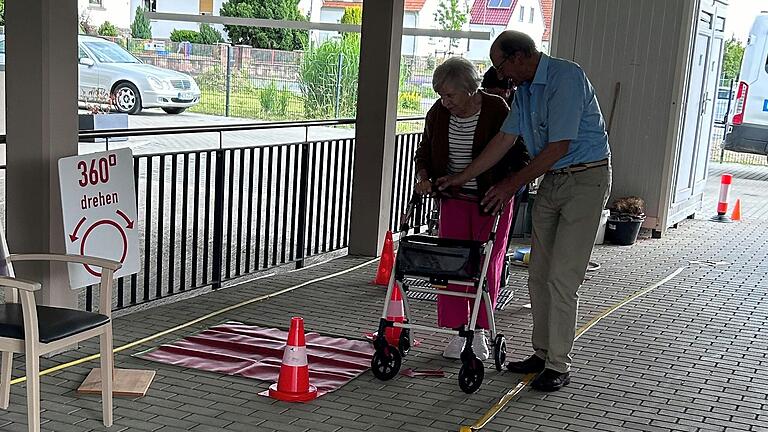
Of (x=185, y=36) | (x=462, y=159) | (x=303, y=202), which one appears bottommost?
(x=303, y=202)

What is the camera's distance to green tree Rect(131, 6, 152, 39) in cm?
2121

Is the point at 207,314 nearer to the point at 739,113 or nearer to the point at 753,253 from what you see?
the point at 753,253

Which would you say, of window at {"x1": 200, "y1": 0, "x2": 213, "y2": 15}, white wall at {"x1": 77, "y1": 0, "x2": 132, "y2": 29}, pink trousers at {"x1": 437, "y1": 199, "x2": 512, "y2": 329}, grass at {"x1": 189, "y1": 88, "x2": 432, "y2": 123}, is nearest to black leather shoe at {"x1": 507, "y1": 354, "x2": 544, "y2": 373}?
→ pink trousers at {"x1": 437, "y1": 199, "x2": 512, "y2": 329}

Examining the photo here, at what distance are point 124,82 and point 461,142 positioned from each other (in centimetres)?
1330

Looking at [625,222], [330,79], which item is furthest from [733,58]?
[625,222]

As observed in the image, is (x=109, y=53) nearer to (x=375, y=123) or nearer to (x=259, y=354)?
(x=375, y=123)

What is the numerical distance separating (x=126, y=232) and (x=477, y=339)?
1.91 meters

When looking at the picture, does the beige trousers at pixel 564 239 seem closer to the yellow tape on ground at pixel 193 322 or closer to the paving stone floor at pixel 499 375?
the paving stone floor at pixel 499 375

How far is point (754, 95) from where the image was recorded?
51.1 ft

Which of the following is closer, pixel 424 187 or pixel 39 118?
pixel 39 118

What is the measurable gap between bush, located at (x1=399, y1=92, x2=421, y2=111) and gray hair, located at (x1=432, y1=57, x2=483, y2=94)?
10.5 meters

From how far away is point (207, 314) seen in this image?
18.2 feet

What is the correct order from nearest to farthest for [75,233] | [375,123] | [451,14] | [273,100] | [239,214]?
[75,233] → [239,214] → [375,123] → [451,14] → [273,100]

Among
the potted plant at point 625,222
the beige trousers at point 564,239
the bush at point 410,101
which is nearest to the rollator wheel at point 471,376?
the beige trousers at point 564,239
